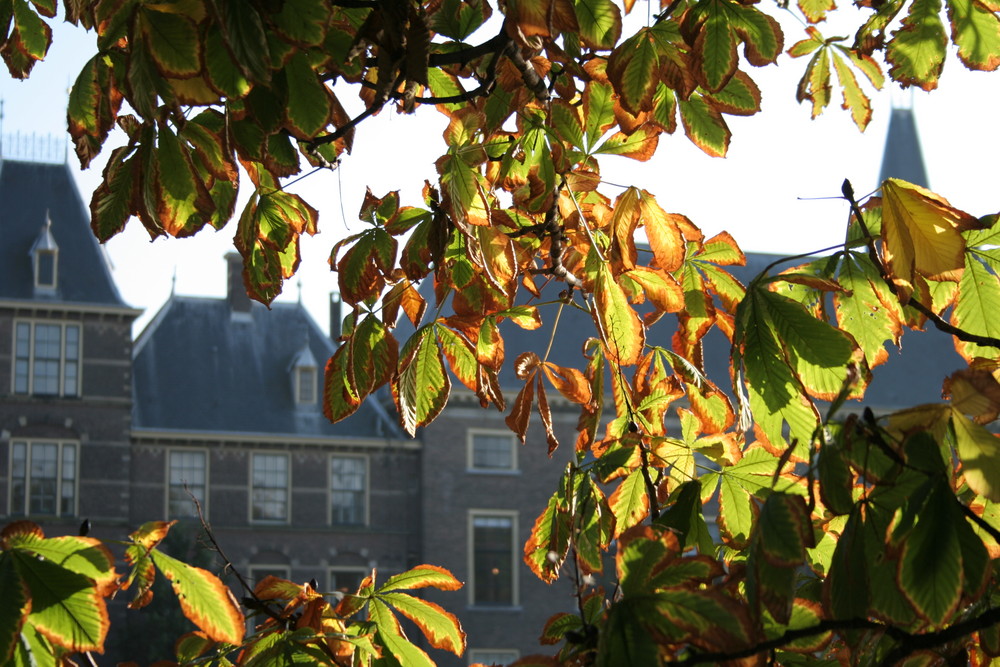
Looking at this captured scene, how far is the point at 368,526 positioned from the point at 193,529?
3079mm

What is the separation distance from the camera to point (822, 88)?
6.43ft

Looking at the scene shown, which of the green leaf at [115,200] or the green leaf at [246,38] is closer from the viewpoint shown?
the green leaf at [246,38]

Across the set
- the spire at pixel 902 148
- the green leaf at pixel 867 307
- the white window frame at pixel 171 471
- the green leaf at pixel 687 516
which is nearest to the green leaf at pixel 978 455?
the green leaf at pixel 687 516

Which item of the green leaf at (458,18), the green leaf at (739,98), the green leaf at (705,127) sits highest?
the green leaf at (458,18)

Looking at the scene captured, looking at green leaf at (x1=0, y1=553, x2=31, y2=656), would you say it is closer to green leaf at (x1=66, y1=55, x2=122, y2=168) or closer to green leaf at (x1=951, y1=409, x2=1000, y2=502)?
green leaf at (x1=66, y1=55, x2=122, y2=168)

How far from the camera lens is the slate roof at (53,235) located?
1908 centimetres

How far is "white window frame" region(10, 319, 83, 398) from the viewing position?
62.0ft

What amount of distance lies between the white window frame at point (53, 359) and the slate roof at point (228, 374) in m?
1.14

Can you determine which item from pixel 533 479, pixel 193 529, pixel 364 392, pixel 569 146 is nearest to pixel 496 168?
pixel 569 146

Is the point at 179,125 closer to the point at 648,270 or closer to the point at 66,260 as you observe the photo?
the point at 648,270

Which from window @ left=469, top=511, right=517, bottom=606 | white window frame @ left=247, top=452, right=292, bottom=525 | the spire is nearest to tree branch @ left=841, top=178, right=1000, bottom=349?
white window frame @ left=247, top=452, right=292, bottom=525

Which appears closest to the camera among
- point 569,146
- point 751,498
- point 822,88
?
point 751,498

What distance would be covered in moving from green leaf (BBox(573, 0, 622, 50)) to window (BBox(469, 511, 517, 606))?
19.8 meters

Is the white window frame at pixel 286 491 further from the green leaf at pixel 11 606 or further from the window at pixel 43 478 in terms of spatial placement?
the green leaf at pixel 11 606
